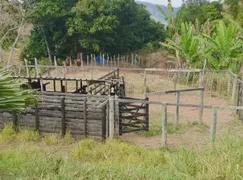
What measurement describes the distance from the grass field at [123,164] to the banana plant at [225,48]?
363 inches

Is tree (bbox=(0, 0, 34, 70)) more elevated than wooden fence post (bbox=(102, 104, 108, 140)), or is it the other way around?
tree (bbox=(0, 0, 34, 70))

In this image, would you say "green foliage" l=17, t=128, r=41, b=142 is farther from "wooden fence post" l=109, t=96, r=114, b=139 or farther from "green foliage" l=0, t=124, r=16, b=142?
"wooden fence post" l=109, t=96, r=114, b=139

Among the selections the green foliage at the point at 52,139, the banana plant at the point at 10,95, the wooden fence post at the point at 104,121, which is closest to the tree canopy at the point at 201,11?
the wooden fence post at the point at 104,121

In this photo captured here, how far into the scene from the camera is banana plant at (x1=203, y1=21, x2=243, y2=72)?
1439cm

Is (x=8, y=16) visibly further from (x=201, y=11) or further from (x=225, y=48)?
(x=201, y=11)

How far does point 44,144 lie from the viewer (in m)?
7.70

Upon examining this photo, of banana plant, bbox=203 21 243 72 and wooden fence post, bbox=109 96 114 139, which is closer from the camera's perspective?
wooden fence post, bbox=109 96 114 139

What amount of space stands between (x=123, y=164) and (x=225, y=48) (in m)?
10.8

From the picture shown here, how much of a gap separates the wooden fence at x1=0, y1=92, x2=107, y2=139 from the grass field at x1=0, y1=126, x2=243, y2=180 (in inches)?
24.0

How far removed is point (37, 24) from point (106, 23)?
18.1ft

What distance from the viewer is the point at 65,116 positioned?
26.2ft

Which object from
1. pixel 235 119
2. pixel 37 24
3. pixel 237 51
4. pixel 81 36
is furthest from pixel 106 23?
pixel 235 119

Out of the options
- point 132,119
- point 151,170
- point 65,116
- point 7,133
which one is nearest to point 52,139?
point 65,116

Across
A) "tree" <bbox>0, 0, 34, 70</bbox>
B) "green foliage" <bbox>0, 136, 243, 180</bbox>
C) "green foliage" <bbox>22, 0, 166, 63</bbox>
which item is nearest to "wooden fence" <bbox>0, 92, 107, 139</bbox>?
"green foliage" <bbox>0, 136, 243, 180</bbox>
